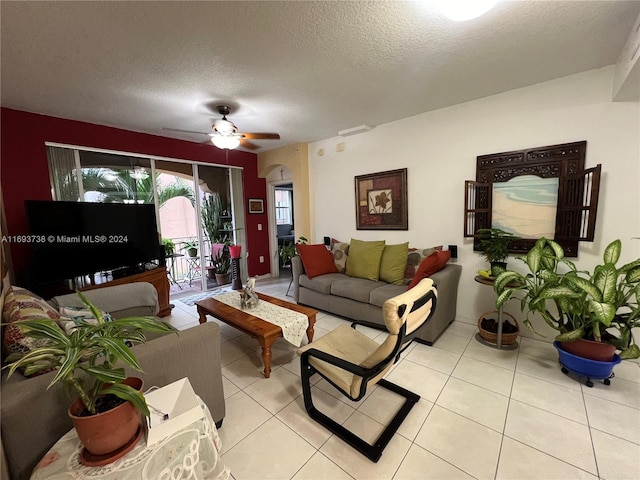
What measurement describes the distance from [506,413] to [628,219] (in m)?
2.01

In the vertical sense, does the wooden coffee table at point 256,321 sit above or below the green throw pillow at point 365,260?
below

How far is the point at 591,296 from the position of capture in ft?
6.21

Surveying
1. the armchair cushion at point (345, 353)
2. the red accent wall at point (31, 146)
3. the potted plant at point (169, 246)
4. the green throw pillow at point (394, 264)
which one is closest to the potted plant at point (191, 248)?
the potted plant at point (169, 246)

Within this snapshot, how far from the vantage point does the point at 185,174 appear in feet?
14.2

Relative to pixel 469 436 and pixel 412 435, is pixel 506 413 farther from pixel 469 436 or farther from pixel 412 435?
pixel 412 435

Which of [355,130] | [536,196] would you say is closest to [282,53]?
[355,130]

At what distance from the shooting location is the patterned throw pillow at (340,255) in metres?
3.74

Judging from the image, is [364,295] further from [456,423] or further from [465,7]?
[465,7]

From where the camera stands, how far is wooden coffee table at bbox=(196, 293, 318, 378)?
6.95ft

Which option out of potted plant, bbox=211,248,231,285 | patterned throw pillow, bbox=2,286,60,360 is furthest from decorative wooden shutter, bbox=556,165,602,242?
potted plant, bbox=211,248,231,285

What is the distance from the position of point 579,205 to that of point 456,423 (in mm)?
2250

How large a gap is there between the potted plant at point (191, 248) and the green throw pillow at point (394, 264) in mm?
3482

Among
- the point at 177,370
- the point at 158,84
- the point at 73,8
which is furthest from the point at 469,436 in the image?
the point at 158,84

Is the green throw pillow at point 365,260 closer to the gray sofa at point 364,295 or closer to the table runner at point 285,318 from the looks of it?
the gray sofa at point 364,295
